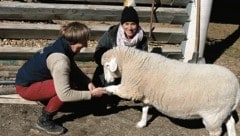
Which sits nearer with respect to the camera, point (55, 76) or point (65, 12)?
point (55, 76)

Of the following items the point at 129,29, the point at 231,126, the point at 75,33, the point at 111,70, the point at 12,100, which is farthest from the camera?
the point at 12,100

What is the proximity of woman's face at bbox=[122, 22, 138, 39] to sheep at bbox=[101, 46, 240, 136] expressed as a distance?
1.09 ft

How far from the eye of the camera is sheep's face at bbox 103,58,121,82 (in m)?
4.87

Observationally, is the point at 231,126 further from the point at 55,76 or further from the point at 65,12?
the point at 65,12

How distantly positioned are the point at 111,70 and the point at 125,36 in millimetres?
623

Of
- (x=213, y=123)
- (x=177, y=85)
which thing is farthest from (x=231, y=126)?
(x=177, y=85)

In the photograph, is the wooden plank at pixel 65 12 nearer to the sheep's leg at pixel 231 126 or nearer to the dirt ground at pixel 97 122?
the dirt ground at pixel 97 122

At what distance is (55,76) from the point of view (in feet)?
15.4

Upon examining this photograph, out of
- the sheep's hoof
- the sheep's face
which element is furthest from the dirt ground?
the sheep's face

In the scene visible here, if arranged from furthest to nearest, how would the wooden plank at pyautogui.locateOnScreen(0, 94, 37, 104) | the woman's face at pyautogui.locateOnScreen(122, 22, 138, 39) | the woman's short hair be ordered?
the wooden plank at pyautogui.locateOnScreen(0, 94, 37, 104)
the woman's face at pyautogui.locateOnScreen(122, 22, 138, 39)
the woman's short hair

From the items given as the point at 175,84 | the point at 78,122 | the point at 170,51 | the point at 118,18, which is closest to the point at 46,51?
the point at 78,122

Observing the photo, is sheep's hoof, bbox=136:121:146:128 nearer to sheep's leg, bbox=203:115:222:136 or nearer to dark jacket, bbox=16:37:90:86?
sheep's leg, bbox=203:115:222:136

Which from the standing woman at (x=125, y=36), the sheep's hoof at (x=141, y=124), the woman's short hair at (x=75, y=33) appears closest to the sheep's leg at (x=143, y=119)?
the sheep's hoof at (x=141, y=124)

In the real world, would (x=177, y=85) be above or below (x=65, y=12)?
below
